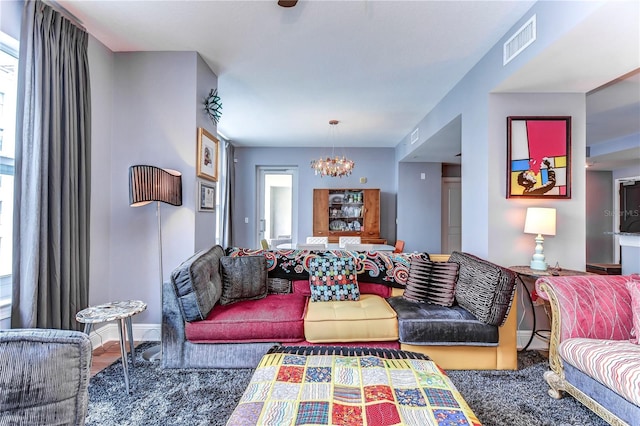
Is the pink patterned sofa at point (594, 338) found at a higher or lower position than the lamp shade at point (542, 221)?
lower

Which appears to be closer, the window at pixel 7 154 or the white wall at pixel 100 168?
Result: the window at pixel 7 154

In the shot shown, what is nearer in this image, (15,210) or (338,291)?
(15,210)

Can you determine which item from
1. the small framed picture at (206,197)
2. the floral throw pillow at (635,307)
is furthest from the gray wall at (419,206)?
the floral throw pillow at (635,307)

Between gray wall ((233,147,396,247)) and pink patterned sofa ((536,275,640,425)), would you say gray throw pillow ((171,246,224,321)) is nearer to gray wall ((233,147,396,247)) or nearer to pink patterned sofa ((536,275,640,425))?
pink patterned sofa ((536,275,640,425))

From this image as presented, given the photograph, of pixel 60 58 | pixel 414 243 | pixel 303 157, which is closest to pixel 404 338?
pixel 60 58

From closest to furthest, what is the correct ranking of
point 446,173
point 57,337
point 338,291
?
point 57,337 < point 338,291 < point 446,173

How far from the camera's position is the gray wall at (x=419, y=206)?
6477 millimetres

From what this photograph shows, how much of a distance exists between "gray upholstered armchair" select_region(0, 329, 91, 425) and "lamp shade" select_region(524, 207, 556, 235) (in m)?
3.12

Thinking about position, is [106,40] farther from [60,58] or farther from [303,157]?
[303,157]

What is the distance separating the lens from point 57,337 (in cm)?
102

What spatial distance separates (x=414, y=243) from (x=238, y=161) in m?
4.31

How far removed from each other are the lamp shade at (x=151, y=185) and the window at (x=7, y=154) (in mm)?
754

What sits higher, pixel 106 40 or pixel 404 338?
pixel 106 40

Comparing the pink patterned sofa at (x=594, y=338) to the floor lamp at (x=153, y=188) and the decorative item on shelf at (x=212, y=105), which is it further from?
the decorative item on shelf at (x=212, y=105)
